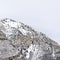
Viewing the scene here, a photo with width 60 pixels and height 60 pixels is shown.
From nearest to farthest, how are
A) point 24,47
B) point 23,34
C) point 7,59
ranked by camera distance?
1. point 7,59
2. point 24,47
3. point 23,34

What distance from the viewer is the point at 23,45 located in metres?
69.5

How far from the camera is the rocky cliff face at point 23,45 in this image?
66125mm

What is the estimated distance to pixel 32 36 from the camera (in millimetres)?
75188

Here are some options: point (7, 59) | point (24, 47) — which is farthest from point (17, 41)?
point (7, 59)

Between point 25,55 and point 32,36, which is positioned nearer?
point 25,55

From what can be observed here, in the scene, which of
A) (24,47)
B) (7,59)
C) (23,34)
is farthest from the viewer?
(23,34)

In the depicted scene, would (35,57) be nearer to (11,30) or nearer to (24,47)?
(24,47)

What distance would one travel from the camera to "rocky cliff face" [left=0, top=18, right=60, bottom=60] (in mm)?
66125

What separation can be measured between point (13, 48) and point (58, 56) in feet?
34.4

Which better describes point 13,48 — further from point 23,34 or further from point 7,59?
point 23,34

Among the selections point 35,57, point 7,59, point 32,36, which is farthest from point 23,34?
point 7,59

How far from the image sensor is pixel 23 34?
74.8m

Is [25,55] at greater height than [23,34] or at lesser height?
lesser

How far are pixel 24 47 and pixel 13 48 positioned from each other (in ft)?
9.75
